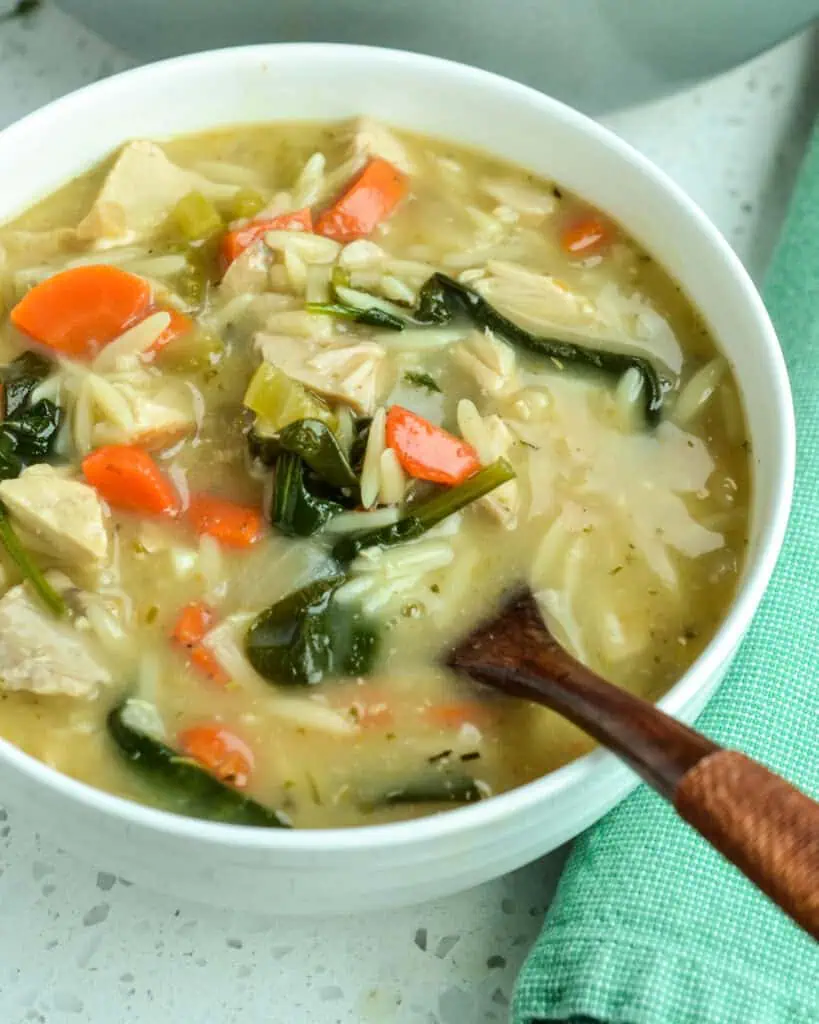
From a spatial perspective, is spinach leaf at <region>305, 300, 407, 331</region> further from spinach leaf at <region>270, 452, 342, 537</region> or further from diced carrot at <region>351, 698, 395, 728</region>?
diced carrot at <region>351, 698, 395, 728</region>

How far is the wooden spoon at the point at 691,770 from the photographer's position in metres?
1.43

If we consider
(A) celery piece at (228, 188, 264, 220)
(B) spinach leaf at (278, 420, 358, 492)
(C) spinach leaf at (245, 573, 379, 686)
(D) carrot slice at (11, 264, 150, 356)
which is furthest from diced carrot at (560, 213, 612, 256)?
(C) spinach leaf at (245, 573, 379, 686)

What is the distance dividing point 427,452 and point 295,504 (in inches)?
10.2

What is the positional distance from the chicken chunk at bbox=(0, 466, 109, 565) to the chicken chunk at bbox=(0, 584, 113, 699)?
10 cm

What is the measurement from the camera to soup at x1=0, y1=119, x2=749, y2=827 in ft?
6.75

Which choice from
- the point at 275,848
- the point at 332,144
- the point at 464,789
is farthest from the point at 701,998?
the point at 332,144

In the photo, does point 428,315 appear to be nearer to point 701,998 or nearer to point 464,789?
point 464,789

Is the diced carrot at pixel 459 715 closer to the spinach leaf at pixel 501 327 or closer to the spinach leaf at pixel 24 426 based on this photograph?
the spinach leaf at pixel 501 327

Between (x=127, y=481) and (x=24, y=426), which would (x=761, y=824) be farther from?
(x=24, y=426)

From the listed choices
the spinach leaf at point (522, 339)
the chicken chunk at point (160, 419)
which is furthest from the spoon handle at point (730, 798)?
the chicken chunk at point (160, 419)

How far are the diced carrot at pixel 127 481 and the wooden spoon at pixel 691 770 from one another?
0.63 meters

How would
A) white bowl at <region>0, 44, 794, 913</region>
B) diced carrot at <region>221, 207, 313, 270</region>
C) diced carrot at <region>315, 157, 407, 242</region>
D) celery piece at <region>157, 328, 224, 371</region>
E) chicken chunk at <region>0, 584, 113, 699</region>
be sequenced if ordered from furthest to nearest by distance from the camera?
diced carrot at <region>315, 157, 407, 242</region> < diced carrot at <region>221, 207, 313, 270</region> < celery piece at <region>157, 328, 224, 371</region> < chicken chunk at <region>0, 584, 113, 699</region> < white bowl at <region>0, 44, 794, 913</region>

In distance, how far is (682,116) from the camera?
3465 millimetres

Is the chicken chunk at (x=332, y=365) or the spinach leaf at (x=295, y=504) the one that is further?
the chicken chunk at (x=332, y=365)
